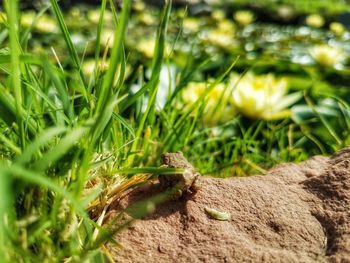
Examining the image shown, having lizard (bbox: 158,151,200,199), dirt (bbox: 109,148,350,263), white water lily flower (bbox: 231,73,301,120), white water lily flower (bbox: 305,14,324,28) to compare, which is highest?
lizard (bbox: 158,151,200,199)

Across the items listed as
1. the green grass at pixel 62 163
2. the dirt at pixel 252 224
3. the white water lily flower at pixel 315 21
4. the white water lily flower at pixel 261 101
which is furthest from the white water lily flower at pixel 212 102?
the white water lily flower at pixel 315 21

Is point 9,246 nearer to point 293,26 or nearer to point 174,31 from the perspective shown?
point 174,31

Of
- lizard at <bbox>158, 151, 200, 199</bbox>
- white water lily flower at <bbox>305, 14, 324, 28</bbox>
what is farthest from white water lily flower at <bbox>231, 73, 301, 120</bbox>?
white water lily flower at <bbox>305, 14, 324, 28</bbox>

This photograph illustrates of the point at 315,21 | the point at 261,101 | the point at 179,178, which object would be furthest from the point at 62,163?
the point at 315,21

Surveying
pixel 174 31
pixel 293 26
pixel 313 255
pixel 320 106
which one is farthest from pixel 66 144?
pixel 293 26

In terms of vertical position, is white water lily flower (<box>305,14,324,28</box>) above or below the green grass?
below

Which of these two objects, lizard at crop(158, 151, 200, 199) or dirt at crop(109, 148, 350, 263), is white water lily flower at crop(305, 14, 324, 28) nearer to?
dirt at crop(109, 148, 350, 263)

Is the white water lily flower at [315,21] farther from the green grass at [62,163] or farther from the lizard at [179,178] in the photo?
the lizard at [179,178]

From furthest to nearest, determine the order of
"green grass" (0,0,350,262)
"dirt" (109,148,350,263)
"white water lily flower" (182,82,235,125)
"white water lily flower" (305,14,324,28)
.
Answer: "white water lily flower" (305,14,324,28) → "white water lily flower" (182,82,235,125) → "dirt" (109,148,350,263) → "green grass" (0,0,350,262)

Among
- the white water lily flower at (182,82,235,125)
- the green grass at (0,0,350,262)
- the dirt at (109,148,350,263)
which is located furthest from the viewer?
the white water lily flower at (182,82,235,125)

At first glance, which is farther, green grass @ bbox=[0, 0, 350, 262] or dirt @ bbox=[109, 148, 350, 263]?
dirt @ bbox=[109, 148, 350, 263]
